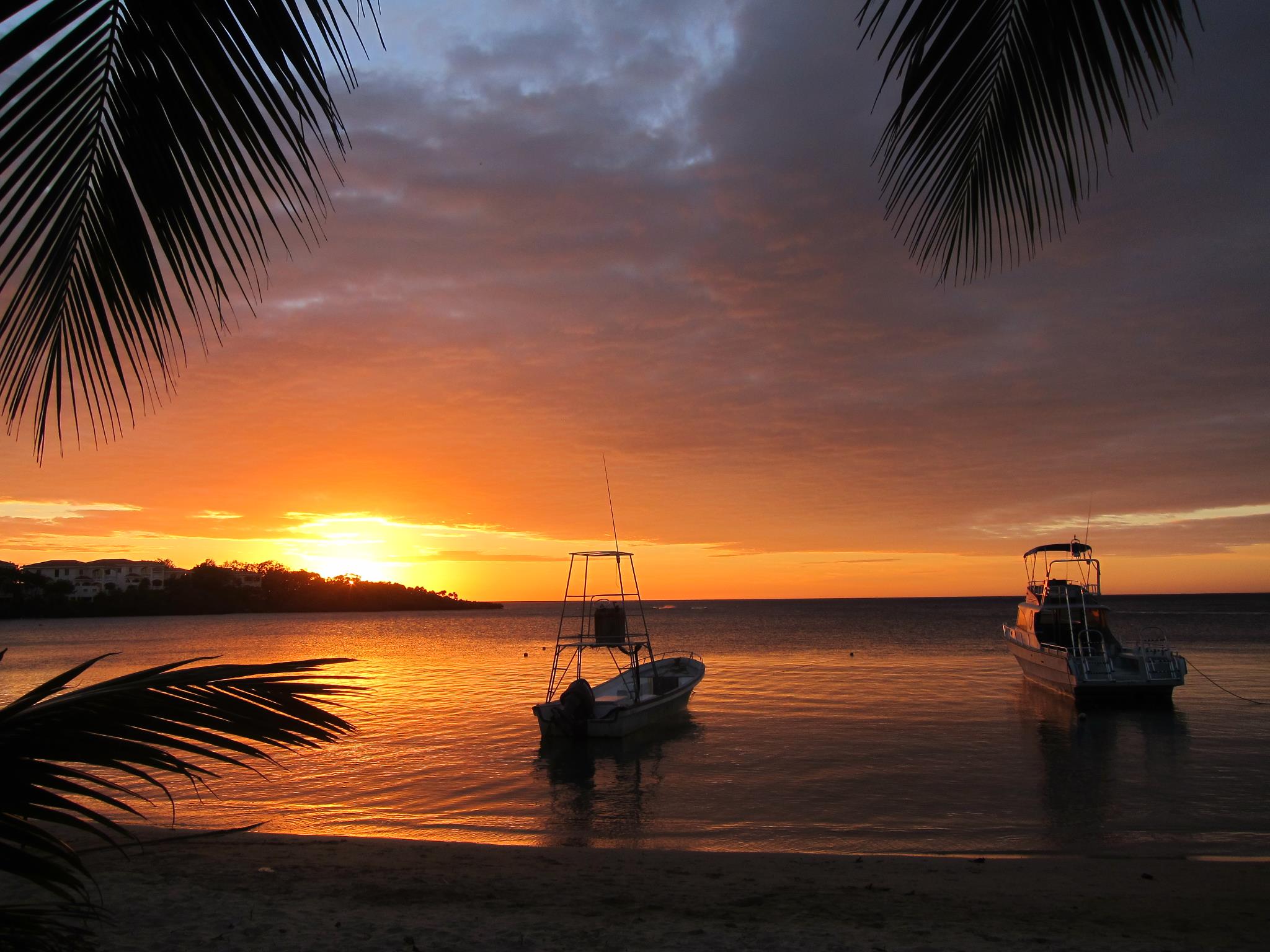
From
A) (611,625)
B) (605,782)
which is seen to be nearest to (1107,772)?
(605,782)

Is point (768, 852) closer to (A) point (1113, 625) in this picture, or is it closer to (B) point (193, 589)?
(A) point (1113, 625)

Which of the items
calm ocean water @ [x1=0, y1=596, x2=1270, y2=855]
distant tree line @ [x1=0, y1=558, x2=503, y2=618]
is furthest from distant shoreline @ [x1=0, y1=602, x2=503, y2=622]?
calm ocean water @ [x1=0, y1=596, x2=1270, y2=855]

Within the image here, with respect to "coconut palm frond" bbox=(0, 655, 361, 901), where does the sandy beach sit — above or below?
below

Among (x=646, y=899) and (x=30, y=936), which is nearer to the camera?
(x=30, y=936)

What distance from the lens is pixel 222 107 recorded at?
1562 mm

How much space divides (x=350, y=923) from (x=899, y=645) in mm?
57739

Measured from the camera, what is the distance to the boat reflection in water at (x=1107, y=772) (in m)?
13.6

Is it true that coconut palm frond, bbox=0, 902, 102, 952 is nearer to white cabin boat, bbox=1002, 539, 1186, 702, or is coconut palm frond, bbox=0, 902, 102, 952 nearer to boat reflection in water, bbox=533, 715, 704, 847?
boat reflection in water, bbox=533, 715, 704, 847

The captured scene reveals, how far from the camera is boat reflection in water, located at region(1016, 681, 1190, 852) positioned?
534 inches

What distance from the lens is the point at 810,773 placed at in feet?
58.8

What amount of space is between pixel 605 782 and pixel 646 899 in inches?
360

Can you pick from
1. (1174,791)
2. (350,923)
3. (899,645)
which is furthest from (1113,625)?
(350,923)

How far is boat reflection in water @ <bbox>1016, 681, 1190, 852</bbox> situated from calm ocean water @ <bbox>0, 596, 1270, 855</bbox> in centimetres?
7

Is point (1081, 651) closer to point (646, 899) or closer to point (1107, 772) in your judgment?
point (1107, 772)
